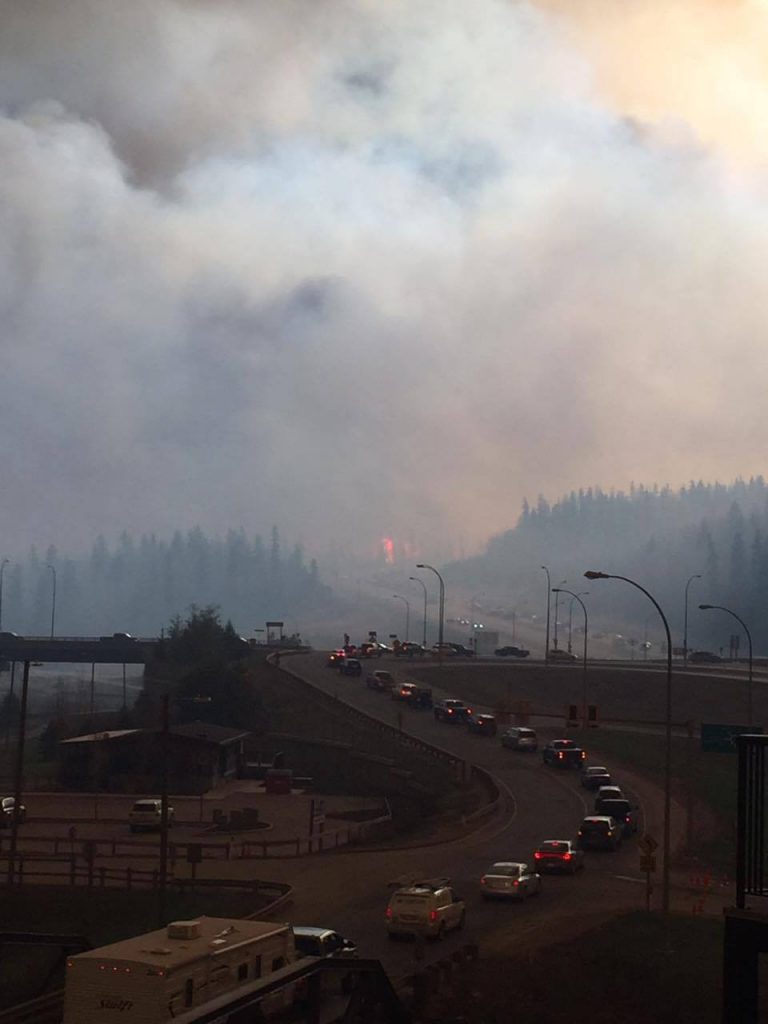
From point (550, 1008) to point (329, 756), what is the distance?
189ft

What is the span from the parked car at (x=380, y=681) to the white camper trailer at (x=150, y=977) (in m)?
81.7

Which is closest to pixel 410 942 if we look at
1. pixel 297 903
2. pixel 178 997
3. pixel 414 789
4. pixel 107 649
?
pixel 297 903

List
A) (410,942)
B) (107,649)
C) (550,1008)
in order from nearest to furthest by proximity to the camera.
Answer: (550,1008), (410,942), (107,649)

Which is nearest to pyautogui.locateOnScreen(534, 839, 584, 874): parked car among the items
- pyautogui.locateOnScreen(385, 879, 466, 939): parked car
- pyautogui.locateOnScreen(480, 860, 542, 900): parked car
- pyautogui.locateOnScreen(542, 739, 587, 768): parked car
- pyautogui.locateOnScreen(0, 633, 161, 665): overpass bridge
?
pyautogui.locateOnScreen(480, 860, 542, 900): parked car

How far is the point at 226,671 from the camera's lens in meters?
94.7

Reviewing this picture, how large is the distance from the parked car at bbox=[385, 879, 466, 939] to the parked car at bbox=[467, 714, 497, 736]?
50381 mm

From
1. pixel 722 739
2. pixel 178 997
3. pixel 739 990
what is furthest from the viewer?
pixel 722 739

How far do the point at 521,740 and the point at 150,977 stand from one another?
58.9 meters

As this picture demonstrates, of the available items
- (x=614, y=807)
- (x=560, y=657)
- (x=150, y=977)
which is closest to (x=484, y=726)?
(x=614, y=807)

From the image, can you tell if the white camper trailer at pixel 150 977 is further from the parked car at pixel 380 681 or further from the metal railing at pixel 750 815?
the parked car at pixel 380 681

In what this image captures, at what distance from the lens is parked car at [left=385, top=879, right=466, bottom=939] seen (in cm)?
2809

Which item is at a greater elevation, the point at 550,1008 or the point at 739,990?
the point at 739,990

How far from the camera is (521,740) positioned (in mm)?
73125

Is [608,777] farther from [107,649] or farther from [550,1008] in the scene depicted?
[107,649]
